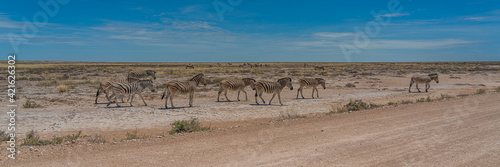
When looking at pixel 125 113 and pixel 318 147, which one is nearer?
pixel 318 147

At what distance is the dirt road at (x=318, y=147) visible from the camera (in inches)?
254

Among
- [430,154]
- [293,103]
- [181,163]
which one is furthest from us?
[293,103]

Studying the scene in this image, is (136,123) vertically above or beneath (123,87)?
beneath

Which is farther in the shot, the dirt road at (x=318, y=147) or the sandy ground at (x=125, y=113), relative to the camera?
the sandy ground at (x=125, y=113)

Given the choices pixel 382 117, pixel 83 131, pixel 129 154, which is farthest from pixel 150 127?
pixel 382 117

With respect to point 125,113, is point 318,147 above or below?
above

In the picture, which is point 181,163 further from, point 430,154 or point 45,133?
point 45,133

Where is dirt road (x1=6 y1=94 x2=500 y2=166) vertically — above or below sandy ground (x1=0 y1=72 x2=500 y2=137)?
above

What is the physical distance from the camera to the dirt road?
254 inches

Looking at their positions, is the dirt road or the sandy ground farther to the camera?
the sandy ground

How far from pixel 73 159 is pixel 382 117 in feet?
31.1

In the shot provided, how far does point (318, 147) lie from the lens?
7477 millimetres

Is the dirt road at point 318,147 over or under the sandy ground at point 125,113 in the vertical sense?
over

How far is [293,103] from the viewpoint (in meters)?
18.2
